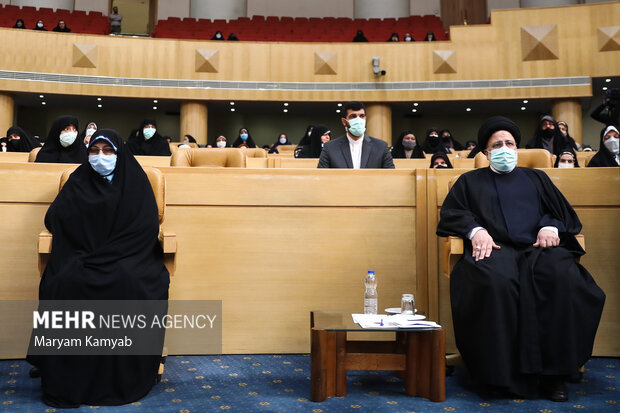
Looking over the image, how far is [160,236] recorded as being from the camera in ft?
7.76

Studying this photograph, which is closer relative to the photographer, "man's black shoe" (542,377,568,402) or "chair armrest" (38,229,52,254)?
"man's black shoe" (542,377,568,402)

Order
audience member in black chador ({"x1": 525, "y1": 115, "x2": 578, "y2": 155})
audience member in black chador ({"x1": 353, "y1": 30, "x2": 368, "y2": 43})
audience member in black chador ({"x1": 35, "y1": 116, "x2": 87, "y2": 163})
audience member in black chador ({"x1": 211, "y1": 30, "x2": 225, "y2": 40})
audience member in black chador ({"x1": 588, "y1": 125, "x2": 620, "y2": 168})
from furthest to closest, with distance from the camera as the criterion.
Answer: audience member in black chador ({"x1": 353, "y1": 30, "x2": 368, "y2": 43}) < audience member in black chador ({"x1": 211, "y1": 30, "x2": 225, "y2": 40}) < audience member in black chador ({"x1": 525, "y1": 115, "x2": 578, "y2": 155}) < audience member in black chador ({"x1": 588, "y1": 125, "x2": 620, "y2": 168}) < audience member in black chador ({"x1": 35, "y1": 116, "x2": 87, "y2": 163})

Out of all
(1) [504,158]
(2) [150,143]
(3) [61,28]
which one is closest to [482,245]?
(1) [504,158]

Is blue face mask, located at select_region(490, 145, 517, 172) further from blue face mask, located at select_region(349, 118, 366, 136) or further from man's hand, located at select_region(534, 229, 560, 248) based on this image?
blue face mask, located at select_region(349, 118, 366, 136)

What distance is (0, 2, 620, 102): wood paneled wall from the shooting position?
1045 centimetres

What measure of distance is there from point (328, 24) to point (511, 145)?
34.6 feet

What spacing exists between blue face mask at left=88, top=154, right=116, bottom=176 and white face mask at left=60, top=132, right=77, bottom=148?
2.11 meters

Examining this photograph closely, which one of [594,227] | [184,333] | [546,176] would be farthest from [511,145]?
[184,333]

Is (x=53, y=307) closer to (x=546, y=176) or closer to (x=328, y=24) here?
(x=546, y=176)

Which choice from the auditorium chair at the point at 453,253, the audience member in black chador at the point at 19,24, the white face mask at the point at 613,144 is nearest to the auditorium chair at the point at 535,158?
the auditorium chair at the point at 453,253

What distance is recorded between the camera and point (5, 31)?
10445 millimetres

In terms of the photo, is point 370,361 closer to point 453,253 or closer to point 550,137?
point 453,253

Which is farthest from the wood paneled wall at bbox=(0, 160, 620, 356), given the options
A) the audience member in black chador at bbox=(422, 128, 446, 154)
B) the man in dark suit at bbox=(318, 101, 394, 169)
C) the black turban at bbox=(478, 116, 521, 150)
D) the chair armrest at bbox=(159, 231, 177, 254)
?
the audience member in black chador at bbox=(422, 128, 446, 154)

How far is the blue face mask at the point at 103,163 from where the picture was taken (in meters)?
2.35
